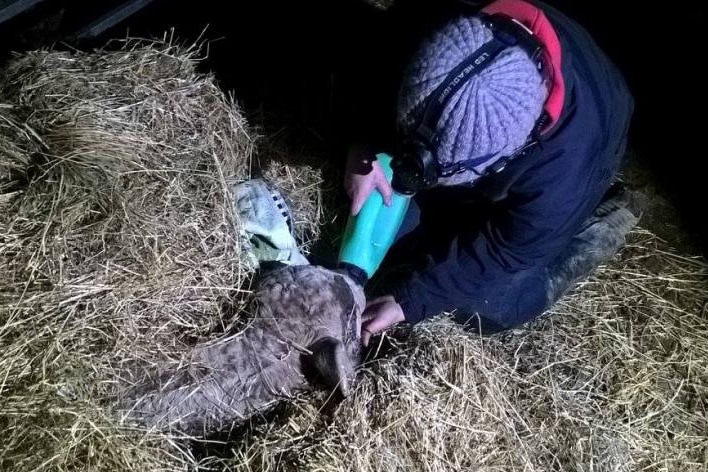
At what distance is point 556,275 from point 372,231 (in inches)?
28.9

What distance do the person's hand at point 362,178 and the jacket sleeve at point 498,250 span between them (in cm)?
30

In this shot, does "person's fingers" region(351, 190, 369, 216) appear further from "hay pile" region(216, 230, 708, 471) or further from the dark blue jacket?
"hay pile" region(216, 230, 708, 471)

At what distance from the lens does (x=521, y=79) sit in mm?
1937

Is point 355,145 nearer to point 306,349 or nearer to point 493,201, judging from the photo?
point 493,201

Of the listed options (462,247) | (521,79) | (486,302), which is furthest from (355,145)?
(521,79)

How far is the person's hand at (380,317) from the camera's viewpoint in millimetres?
2623

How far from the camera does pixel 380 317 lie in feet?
8.66

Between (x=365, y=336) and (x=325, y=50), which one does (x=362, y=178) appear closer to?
(x=365, y=336)

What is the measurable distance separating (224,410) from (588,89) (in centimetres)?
151

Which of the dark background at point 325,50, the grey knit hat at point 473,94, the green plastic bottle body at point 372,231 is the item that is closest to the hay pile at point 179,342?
the green plastic bottle body at point 372,231

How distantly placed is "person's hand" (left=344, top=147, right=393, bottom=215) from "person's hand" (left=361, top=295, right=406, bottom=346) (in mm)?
347

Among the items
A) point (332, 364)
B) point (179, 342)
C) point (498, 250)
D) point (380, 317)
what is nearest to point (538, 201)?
point (498, 250)

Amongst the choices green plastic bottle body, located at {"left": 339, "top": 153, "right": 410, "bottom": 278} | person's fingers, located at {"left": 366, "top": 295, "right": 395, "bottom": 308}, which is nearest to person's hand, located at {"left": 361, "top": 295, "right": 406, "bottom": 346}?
person's fingers, located at {"left": 366, "top": 295, "right": 395, "bottom": 308}

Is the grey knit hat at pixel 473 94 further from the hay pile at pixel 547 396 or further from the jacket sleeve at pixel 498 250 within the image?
the hay pile at pixel 547 396
